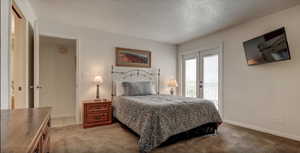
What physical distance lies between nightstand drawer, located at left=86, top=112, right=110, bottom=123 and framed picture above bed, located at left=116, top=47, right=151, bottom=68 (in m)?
1.44

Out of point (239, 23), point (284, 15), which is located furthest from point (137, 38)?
point (284, 15)

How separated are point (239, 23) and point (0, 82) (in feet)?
14.1

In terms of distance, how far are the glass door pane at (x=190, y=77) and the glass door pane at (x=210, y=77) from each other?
0.34 m

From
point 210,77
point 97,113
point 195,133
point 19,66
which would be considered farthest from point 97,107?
point 210,77

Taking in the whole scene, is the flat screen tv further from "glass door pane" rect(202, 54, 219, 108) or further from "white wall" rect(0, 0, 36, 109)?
"white wall" rect(0, 0, 36, 109)

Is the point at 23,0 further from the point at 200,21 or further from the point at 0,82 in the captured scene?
the point at 200,21

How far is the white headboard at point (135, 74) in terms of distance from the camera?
414 centimetres

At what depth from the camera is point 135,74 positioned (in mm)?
4461

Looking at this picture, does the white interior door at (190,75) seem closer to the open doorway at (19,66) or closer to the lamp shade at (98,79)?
the lamp shade at (98,79)

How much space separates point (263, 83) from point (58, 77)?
5.29 m

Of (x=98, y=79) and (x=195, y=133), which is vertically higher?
(x=98, y=79)

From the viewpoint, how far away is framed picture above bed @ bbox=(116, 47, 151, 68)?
4207 mm

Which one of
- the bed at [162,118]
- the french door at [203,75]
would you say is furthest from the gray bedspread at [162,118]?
the french door at [203,75]

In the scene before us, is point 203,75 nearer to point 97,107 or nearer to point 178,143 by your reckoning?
point 178,143
